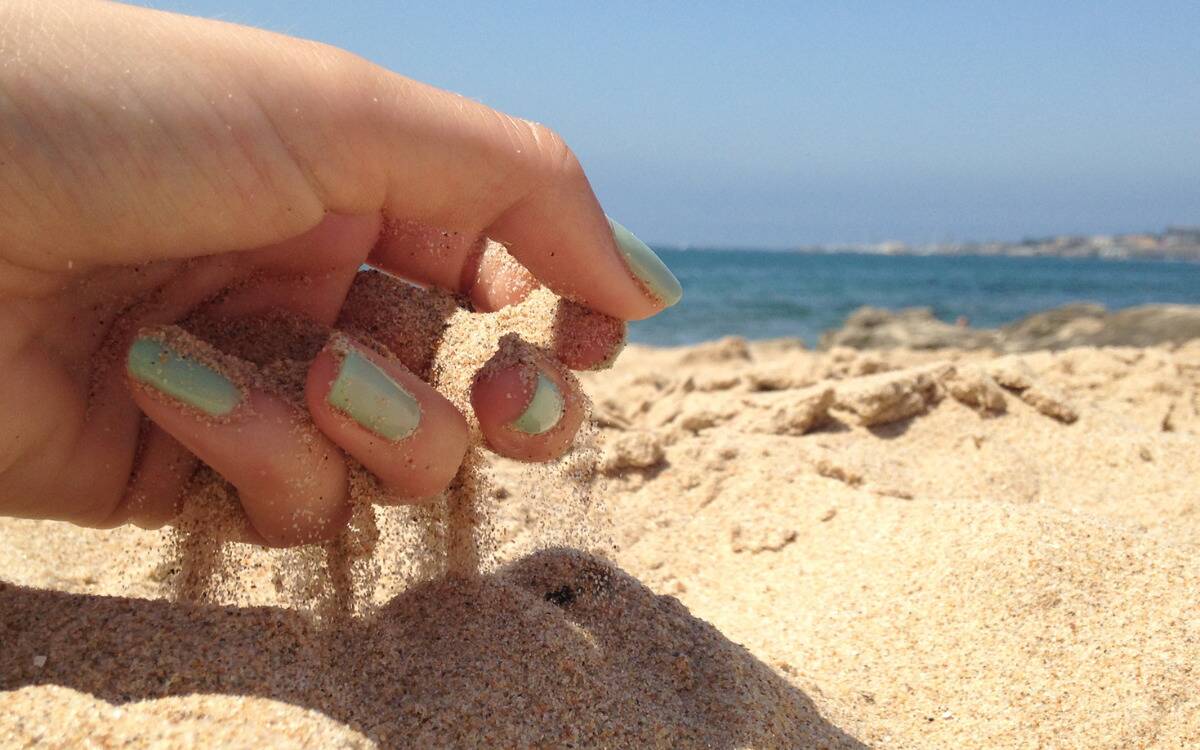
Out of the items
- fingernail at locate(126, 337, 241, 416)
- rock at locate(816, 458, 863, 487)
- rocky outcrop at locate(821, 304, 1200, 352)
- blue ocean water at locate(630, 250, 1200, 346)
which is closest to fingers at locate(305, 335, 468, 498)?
fingernail at locate(126, 337, 241, 416)

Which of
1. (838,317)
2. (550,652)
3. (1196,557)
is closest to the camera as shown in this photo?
(550,652)

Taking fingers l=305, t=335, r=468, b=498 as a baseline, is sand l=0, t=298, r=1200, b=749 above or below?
below

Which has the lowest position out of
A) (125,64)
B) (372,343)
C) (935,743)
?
(935,743)

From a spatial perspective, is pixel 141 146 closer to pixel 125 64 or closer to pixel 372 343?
pixel 125 64

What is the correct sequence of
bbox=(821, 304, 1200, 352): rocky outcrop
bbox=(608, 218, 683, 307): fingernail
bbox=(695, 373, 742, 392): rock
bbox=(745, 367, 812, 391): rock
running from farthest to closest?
bbox=(821, 304, 1200, 352): rocky outcrop
bbox=(695, 373, 742, 392): rock
bbox=(745, 367, 812, 391): rock
bbox=(608, 218, 683, 307): fingernail

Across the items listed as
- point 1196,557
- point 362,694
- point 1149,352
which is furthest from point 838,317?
point 362,694

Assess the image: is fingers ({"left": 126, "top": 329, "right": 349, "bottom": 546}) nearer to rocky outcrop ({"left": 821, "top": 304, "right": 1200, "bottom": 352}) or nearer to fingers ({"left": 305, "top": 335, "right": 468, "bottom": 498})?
fingers ({"left": 305, "top": 335, "right": 468, "bottom": 498})

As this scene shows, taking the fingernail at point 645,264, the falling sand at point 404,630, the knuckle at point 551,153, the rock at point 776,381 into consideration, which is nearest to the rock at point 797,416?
the rock at point 776,381
